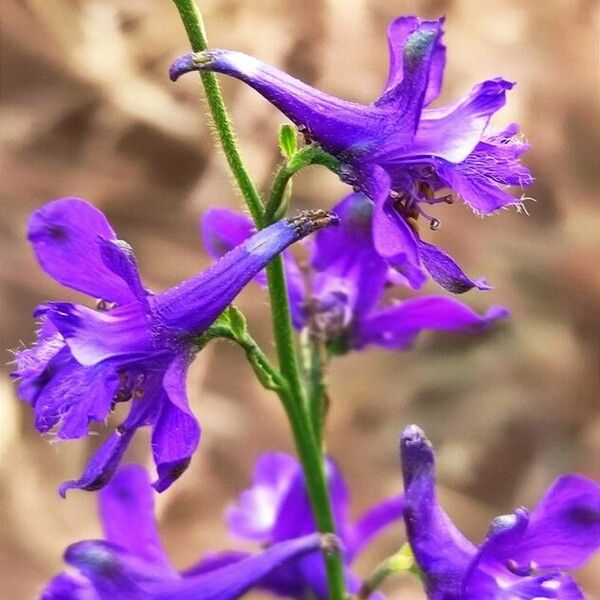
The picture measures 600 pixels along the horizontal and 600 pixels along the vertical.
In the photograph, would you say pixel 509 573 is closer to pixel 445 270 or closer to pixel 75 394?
pixel 445 270

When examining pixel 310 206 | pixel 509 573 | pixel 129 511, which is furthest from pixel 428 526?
pixel 310 206

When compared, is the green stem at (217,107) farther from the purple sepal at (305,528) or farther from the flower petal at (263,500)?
the flower petal at (263,500)

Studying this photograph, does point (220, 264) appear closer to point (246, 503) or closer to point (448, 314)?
point (448, 314)

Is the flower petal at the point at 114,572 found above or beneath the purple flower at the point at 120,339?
beneath

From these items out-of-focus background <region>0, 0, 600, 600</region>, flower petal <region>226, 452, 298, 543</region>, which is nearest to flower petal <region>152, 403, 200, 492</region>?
flower petal <region>226, 452, 298, 543</region>

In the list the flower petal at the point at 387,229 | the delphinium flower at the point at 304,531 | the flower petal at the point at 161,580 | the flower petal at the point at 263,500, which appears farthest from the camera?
the flower petal at the point at 263,500

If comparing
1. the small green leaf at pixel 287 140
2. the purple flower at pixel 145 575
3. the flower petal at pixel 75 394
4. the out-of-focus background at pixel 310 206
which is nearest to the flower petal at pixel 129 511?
the purple flower at pixel 145 575

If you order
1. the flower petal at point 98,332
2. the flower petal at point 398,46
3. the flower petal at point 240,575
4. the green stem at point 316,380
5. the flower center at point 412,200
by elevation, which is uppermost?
the flower petal at point 398,46
